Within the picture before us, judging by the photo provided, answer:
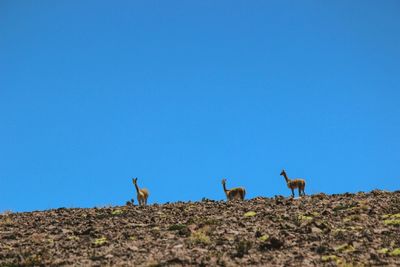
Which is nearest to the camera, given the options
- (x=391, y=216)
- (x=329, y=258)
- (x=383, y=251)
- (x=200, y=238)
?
(x=329, y=258)

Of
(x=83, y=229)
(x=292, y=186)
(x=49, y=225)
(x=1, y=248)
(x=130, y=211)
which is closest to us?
(x=1, y=248)

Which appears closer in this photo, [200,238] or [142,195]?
[200,238]

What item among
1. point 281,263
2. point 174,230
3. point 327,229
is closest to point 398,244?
point 327,229

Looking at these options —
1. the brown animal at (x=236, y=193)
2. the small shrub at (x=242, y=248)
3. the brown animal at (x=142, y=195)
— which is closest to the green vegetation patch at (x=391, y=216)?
the small shrub at (x=242, y=248)

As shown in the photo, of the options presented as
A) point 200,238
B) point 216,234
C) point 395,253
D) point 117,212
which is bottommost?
point 395,253

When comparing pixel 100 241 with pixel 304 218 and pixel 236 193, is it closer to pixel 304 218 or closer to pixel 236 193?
pixel 304 218

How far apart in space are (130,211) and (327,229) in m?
9.51

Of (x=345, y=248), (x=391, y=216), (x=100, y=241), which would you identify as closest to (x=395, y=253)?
(x=345, y=248)

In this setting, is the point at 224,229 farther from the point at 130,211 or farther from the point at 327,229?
the point at 130,211

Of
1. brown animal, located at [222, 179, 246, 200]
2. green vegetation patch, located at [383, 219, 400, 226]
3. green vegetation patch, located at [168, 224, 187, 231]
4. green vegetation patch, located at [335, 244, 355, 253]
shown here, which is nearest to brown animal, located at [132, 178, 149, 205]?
brown animal, located at [222, 179, 246, 200]

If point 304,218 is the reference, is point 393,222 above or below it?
below

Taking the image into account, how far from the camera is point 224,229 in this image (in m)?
22.2

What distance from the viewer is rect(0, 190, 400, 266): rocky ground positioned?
61.0ft

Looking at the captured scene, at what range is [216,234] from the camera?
2152 cm
